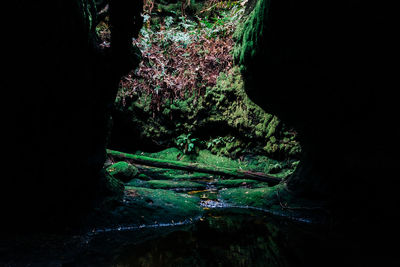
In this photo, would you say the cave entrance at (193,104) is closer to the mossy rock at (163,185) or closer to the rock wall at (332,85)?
the mossy rock at (163,185)

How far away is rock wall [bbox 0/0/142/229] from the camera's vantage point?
5.90ft

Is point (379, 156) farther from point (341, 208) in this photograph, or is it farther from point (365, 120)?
point (341, 208)

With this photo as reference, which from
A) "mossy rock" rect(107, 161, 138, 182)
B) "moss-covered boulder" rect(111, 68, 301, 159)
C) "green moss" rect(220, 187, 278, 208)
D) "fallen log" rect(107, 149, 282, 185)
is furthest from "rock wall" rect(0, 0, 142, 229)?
"moss-covered boulder" rect(111, 68, 301, 159)

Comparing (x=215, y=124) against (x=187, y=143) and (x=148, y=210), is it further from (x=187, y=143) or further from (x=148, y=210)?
(x=148, y=210)

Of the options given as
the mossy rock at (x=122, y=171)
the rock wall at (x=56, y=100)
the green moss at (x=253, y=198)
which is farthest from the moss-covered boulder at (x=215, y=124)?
the rock wall at (x=56, y=100)

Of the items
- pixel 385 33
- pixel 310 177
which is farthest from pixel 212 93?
pixel 385 33

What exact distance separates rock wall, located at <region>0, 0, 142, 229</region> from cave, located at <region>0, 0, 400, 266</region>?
11 millimetres

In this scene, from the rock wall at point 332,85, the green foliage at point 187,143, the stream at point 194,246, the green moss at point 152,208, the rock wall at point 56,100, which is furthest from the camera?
the green foliage at point 187,143

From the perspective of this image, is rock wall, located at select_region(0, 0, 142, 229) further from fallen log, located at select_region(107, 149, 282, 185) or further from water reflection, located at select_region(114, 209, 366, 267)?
fallen log, located at select_region(107, 149, 282, 185)

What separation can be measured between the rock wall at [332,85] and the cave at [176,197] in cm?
2

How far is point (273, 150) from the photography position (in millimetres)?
7008

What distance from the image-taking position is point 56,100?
2184 mm

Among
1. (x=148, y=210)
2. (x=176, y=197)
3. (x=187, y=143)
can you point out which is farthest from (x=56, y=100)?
(x=187, y=143)

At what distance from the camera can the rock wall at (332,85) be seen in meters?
2.15
